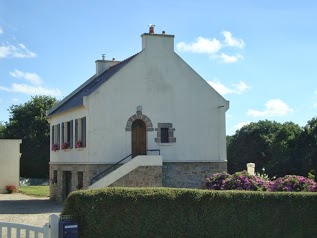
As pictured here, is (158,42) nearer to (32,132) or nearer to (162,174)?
(162,174)

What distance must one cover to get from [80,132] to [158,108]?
424cm

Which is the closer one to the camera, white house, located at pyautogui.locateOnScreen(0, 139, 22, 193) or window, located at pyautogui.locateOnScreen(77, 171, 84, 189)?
window, located at pyautogui.locateOnScreen(77, 171, 84, 189)

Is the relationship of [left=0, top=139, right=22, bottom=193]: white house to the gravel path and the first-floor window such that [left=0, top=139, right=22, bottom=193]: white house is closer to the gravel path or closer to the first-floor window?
the first-floor window

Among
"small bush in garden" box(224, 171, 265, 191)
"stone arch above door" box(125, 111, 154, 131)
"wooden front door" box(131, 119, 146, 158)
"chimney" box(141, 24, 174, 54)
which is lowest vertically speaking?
"small bush in garden" box(224, 171, 265, 191)

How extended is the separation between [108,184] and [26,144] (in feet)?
124

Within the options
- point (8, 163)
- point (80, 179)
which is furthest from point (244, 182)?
point (8, 163)

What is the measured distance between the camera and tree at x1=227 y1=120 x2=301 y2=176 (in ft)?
183

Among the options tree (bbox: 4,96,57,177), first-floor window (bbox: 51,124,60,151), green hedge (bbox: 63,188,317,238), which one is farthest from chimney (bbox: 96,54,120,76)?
tree (bbox: 4,96,57,177)

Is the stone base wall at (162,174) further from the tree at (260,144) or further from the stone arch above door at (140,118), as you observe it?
the tree at (260,144)

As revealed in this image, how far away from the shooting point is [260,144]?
65.6 metres

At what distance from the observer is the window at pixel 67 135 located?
90.0 feet

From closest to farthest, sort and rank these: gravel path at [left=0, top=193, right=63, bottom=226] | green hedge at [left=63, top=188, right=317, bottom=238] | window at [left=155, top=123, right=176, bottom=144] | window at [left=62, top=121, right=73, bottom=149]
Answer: green hedge at [left=63, top=188, right=317, bottom=238] → gravel path at [left=0, top=193, right=63, bottom=226] → window at [left=155, top=123, right=176, bottom=144] → window at [left=62, top=121, right=73, bottom=149]

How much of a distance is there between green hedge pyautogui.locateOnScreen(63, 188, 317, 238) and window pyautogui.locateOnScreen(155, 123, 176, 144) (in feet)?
43.6

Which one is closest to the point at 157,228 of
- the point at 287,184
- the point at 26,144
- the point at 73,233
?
the point at 73,233
